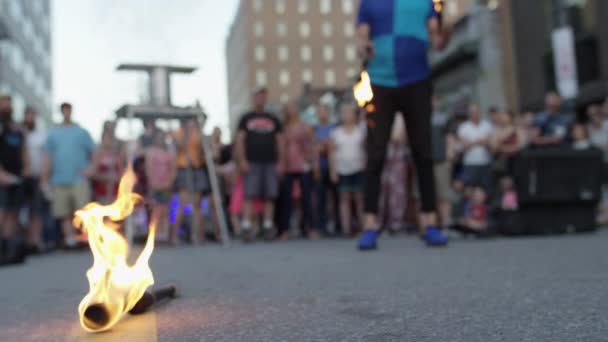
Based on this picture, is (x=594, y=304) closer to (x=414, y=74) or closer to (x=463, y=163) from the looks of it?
(x=414, y=74)

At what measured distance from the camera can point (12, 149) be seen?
851cm

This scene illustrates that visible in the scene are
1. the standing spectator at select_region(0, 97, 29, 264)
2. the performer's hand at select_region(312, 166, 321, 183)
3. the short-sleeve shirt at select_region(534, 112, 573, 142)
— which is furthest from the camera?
the performer's hand at select_region(312, 166, 321, 183)

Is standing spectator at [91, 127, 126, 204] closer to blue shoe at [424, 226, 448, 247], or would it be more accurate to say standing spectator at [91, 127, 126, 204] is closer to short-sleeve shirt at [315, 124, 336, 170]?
short-sleeve shirt at [315, 124, 336, 170]

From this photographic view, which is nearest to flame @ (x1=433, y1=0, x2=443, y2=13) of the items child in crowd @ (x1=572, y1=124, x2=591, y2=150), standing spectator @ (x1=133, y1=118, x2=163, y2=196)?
child in crowd @ (x1=572, y1=124, x2=591, y2=150)

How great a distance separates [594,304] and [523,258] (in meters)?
1.95

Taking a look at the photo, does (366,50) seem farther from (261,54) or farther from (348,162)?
(261,54)

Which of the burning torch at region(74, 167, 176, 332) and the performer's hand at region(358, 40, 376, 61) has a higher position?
the performer's hand at region(358, 40, 376, 61)

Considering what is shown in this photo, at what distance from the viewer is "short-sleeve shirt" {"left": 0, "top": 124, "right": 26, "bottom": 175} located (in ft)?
27.7

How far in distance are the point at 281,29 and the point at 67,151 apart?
84.8 m

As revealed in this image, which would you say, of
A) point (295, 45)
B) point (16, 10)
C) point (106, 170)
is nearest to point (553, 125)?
point (106, 170)

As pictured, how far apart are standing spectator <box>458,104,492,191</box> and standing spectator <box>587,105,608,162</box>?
1843mm

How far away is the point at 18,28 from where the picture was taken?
44.5 m

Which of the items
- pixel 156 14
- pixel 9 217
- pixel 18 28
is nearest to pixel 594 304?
pixel 156 14

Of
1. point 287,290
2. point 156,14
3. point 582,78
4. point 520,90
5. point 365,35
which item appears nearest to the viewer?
point 287,290
